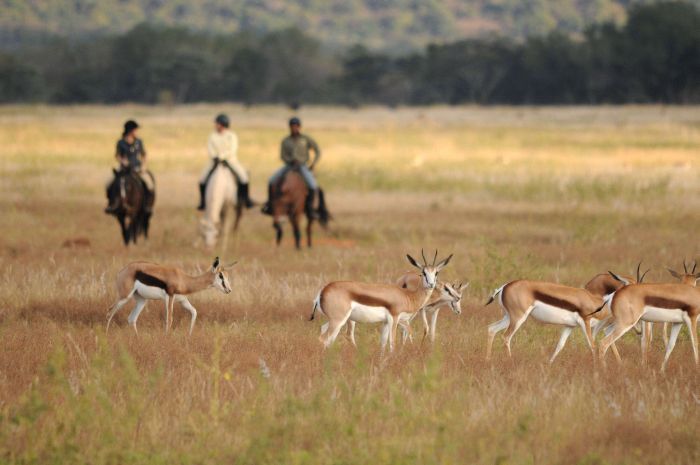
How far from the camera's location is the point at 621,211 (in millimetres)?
26906

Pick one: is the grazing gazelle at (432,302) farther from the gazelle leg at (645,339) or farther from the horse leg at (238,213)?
the horse leg at (238,213)

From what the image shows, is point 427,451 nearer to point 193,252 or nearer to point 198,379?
point 198,379

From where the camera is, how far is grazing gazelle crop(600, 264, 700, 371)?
10.3 meters

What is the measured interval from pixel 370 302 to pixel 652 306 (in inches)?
89.9

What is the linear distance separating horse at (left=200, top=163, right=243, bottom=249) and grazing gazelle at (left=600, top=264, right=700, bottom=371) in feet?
37.9

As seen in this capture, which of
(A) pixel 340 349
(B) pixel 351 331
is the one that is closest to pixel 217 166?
(B) pixel 351 331

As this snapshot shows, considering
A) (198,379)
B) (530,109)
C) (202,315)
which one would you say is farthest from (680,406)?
(530,109)

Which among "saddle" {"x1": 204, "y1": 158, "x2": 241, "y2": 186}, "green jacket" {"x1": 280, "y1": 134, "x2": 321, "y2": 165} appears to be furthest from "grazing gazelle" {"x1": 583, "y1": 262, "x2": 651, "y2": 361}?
"green jacket" {"x1": 280, "y1": 134, "x2": 321, "y2": 165}

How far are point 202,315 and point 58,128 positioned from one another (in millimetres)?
55264

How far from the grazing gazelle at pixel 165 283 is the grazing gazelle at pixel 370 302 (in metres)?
1.34

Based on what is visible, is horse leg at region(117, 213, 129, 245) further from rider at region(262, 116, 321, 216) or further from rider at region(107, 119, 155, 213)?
rider at region(262, 116, 321, 216)

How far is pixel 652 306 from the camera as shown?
10.3 meters

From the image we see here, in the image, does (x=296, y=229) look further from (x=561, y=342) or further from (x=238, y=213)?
(x=561, y=342)

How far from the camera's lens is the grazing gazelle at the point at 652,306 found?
33.7 ft
